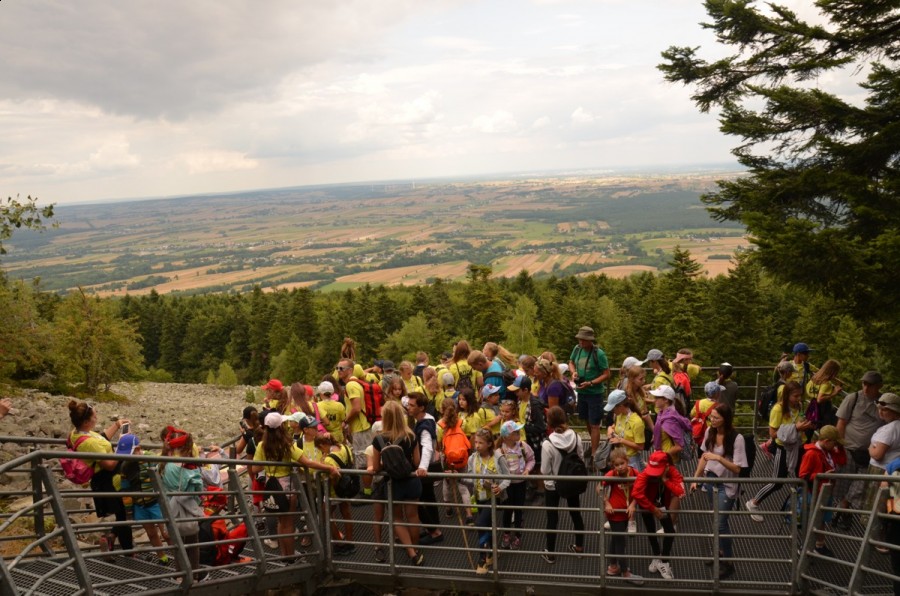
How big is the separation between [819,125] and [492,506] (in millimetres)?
7765

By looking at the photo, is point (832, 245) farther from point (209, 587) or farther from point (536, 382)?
point (209, 587)

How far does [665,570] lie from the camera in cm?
715

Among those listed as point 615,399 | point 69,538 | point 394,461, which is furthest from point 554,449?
point 69,538

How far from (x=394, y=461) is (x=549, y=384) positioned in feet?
10.5

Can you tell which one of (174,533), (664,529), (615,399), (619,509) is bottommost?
(664,529)

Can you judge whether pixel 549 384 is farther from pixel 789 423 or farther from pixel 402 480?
pixel 789 423

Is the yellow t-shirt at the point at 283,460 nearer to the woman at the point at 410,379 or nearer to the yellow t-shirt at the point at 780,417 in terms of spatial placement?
the woman at the point at 410,379

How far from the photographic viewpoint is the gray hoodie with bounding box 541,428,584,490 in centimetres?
761

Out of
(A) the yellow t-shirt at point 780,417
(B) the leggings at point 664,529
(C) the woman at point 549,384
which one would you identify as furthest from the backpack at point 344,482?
(A) the yellow t-shirt at point 780,417

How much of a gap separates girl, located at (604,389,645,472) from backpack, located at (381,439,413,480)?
2.58m

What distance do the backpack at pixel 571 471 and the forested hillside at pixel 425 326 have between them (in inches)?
186

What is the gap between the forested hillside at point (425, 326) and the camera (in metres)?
37.9

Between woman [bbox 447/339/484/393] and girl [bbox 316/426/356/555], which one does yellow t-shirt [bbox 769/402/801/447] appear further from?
girl [bbox 316/426/356/555]

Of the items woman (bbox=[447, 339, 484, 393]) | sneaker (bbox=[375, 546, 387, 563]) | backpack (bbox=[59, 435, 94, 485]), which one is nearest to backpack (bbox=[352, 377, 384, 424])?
woman (bbox=[447, 339, 484, 393])
